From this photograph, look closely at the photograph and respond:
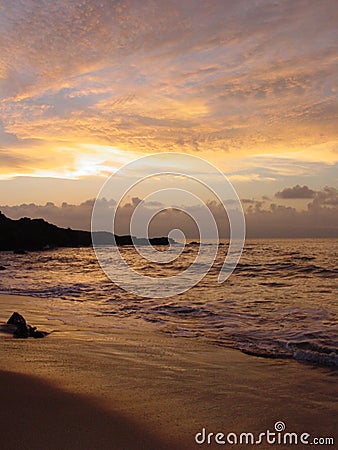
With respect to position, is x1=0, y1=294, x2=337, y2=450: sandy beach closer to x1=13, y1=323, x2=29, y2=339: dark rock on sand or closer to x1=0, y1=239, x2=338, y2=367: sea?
x1=13, y1=323, x2=29, y2=339: dark rock on sand

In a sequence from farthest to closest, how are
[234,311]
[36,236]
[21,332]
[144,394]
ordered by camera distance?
[36,236], [234,311], [21,332], [144,394]

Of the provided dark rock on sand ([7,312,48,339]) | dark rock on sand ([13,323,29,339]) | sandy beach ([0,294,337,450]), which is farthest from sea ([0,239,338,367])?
dark rock on sand ([13,323,29,339])

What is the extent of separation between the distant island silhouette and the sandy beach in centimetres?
5899

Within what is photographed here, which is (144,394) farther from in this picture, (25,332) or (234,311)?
(234,311)

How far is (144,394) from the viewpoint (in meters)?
4.85

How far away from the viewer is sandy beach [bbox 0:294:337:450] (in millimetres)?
3691

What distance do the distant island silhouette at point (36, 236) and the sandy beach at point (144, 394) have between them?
59.0 metres

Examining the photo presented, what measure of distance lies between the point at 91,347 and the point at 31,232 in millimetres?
77687

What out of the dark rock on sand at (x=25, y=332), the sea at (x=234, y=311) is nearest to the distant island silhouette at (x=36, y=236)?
the sea at (x=234, y=311)

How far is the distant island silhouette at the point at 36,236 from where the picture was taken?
7362 centimetres

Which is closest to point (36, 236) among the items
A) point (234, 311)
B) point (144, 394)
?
point (234, 311)

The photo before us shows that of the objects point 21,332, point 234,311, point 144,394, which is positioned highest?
point 21,332

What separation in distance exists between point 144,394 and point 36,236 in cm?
7914

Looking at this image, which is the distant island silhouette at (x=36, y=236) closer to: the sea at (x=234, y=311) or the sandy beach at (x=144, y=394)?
the sea at (x=234, y=311)
